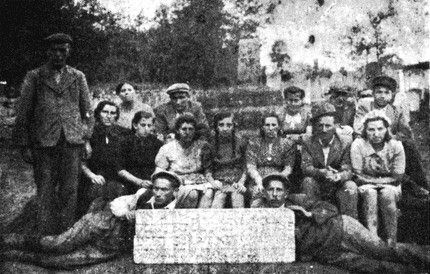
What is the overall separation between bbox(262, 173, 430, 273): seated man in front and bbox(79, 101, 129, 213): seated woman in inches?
62.5

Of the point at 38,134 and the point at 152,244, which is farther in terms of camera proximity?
the point at 38,134

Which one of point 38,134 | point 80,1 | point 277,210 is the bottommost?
point 277,210

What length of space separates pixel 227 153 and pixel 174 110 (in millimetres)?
1085

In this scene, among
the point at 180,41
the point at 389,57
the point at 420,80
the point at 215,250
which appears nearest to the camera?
the point at 215,250

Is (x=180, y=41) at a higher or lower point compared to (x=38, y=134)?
higher

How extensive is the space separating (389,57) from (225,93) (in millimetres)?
2119

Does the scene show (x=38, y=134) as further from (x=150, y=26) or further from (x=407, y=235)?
(x=407, y=235)

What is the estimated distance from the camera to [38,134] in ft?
17.7

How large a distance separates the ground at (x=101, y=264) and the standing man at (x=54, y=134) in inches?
13.5

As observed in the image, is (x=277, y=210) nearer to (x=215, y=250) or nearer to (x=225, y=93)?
(x=215, y=250)

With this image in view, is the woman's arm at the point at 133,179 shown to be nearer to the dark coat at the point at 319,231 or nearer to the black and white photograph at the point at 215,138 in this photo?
the black and white photograph at the point at 215,138

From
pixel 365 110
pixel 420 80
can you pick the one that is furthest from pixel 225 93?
pixel 420 80

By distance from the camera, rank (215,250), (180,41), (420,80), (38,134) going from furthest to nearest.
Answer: (180,41) < (420,80) < (38,134) < (215,250)

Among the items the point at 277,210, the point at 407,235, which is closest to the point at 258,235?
the point at 277,210
